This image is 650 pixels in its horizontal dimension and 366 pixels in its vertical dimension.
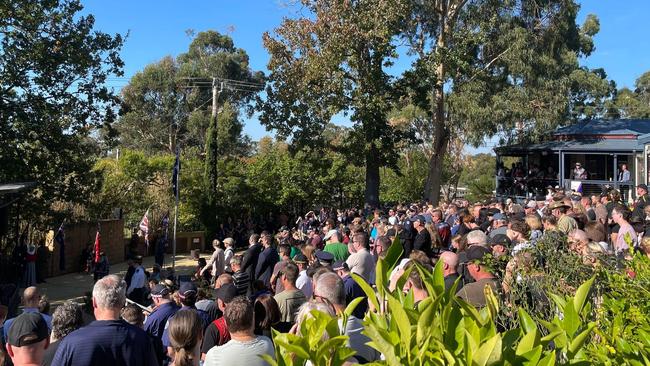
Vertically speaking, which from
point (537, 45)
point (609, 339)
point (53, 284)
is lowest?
point (53, 284)

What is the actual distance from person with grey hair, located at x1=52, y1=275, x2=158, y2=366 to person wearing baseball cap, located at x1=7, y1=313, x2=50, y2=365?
0.34 meters

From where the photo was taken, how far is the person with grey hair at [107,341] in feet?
10.5

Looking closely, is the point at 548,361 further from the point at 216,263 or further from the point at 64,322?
the point at 216,263

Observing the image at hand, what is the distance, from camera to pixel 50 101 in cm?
1603

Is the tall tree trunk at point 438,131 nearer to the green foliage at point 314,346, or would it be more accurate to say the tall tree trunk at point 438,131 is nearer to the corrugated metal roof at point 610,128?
the corrugated metal roof at point 610,128

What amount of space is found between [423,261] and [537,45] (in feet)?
86.3

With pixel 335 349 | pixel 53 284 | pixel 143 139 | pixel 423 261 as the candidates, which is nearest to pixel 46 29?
pixel 53 284

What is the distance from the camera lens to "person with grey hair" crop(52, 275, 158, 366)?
3.21 m

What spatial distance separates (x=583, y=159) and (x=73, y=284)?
19449mm

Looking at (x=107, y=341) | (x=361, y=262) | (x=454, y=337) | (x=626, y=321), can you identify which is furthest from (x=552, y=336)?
(x=361, y=262)

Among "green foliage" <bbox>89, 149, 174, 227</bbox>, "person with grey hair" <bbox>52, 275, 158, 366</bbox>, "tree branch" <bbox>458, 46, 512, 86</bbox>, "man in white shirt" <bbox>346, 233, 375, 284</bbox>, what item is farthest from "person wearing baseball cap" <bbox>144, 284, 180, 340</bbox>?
"tree branch" <bbox>458, 46, 512, 86</bbox>

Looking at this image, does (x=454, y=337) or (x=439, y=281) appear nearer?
(x=454, y=337)

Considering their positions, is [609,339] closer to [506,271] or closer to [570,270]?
[570,270]

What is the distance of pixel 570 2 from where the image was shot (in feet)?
94.6
